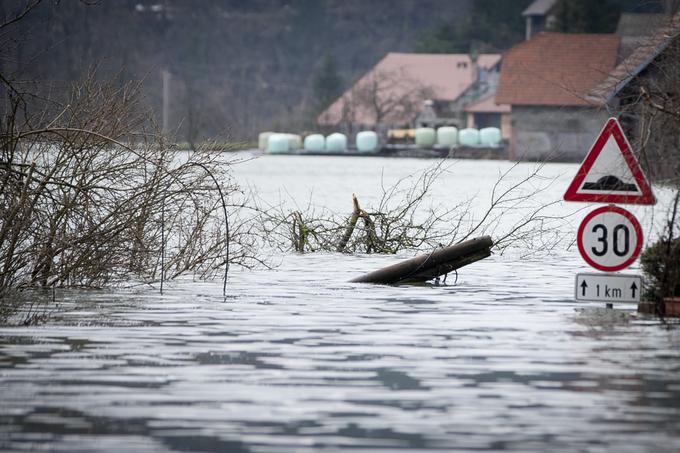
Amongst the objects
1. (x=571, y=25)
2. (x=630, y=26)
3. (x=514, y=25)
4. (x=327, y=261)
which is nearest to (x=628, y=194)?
(x=327, y=261)

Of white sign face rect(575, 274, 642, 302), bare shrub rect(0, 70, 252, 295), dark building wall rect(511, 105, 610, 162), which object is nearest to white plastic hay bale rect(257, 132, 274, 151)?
dark building wall rect(511, 105, 610, 162)

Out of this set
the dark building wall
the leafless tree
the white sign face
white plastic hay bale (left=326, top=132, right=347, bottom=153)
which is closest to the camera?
the white sign face

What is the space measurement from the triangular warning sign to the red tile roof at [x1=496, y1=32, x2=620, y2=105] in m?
96.9

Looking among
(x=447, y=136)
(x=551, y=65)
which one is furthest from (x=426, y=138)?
(x=551, y=65)

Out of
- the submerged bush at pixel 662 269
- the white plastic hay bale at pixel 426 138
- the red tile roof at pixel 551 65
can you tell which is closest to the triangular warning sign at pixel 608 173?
the submerged bush at pixel 662 269

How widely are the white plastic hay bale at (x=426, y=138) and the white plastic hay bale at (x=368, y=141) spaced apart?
4452 mm

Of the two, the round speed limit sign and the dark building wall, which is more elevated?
the dark building wall

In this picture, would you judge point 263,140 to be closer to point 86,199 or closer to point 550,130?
point 550,130

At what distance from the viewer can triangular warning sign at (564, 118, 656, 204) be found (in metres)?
16.1

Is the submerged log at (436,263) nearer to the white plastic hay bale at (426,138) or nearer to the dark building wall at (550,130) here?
the dark building wall at (550,130)

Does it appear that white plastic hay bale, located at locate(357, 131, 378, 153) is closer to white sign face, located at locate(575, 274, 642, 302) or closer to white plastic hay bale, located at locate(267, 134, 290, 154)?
white plastic hay bale, located at locate(267, 134, 290, 154)

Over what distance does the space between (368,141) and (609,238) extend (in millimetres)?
143307

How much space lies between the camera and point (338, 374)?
12.0 metres

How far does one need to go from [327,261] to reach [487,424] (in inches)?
729
